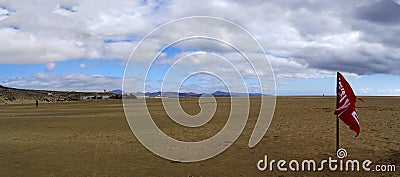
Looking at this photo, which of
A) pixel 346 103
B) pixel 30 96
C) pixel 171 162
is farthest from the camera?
pixel 30 96

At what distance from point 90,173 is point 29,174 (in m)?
1.79

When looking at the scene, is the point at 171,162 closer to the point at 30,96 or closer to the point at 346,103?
the point at 346,103

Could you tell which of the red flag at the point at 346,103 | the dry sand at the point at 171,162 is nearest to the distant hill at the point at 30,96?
the dry sand at the point at 171,162

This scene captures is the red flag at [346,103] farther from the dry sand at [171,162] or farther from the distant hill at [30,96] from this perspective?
the distant hill at [30,96]

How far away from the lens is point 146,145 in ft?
57.1

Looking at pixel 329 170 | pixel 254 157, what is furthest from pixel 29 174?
pixel 329 170

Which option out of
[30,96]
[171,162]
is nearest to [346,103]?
[171,162]

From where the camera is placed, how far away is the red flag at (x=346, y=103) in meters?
11.2

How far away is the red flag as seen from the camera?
11.2 m

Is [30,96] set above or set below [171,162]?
above

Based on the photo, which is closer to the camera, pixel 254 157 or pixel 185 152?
pixel 254 157

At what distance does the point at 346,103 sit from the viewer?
11.2 m

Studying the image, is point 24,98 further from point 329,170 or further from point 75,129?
point 329,170

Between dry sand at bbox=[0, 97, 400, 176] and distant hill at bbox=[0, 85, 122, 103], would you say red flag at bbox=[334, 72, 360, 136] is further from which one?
distant hill at bbox=[0, 85, 122, 103]
